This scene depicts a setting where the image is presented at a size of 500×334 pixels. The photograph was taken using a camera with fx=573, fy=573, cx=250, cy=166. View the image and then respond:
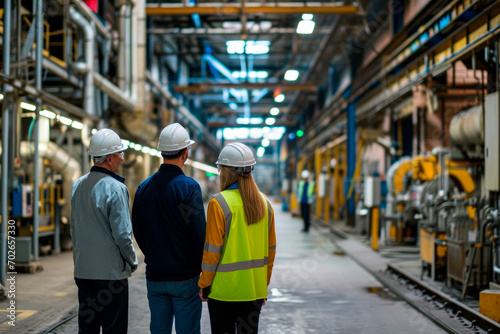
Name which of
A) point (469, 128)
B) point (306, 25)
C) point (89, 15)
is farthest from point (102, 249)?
point (306, 25)

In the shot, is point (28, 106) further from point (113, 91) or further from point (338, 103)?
point (338, 103)

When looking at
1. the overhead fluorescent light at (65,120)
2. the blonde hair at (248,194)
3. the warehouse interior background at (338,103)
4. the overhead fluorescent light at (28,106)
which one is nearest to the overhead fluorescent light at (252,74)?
the warehouse interior background at (338,103)

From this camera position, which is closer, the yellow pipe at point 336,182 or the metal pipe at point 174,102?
the metal pipe at point 174,102

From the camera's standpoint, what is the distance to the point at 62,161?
11570 millimetres

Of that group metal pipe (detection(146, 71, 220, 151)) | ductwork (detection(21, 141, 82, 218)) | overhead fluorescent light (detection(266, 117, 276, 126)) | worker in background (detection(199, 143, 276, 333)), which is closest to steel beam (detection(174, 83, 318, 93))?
metal pipe (detection(146, 71, 220, 151))

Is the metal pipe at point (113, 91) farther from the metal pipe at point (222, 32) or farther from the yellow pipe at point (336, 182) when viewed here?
the yellow pipe at point (336, 182)


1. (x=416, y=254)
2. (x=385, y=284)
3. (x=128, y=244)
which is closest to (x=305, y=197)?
(x=416, y=254)

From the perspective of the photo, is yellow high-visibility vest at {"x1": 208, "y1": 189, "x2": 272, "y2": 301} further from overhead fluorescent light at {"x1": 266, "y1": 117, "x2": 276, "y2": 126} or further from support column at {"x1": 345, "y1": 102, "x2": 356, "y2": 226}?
overhead fluorescent light at {"x1": 266, "y1": 117, "x2": 276, "y2": 126}

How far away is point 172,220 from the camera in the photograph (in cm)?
354

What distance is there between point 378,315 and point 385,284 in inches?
87.8

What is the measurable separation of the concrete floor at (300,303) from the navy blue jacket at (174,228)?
8.57 ft

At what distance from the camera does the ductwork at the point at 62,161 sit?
11.0m

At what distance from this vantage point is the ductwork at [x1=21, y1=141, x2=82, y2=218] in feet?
36.0

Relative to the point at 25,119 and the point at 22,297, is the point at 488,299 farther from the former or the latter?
the point at 25,119
